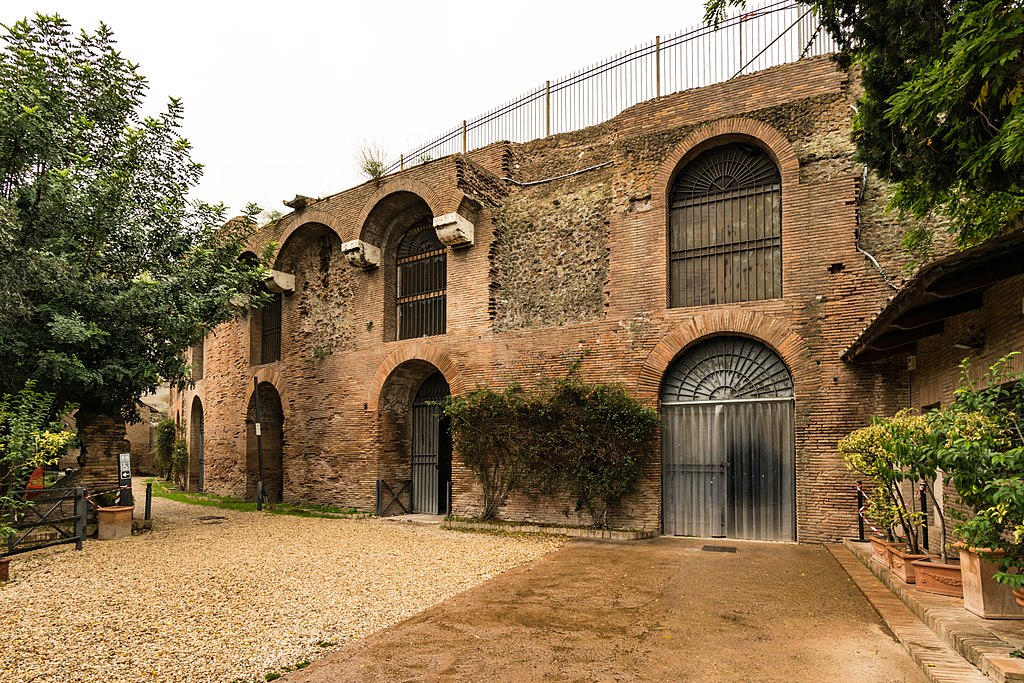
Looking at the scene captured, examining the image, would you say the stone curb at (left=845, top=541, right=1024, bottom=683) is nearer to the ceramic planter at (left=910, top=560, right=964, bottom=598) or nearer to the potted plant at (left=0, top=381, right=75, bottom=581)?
the ceramic planter at (left=910, top=560, right=964, bottom=598)

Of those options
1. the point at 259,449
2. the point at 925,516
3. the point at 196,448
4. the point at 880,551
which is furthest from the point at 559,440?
the point at 196,448

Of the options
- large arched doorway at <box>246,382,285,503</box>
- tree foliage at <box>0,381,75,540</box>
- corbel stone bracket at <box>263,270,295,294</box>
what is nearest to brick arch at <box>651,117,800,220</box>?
tree foliage at <box>0,381,75,540</box>

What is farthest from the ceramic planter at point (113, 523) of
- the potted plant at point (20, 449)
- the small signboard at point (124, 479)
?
the potted plant at point (20, 449)

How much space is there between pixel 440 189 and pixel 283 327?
6603 mm

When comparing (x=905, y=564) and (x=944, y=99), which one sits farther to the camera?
(x=905, y=564)

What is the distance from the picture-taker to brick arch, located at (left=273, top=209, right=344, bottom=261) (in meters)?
15.9

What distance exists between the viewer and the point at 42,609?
6629 mm

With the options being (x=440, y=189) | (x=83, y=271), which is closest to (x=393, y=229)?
(x=440, y=189)

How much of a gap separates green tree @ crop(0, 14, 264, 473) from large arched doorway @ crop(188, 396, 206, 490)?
10943mm

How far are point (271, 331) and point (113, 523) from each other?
8128mm

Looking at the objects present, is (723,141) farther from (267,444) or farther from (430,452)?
(267,444)

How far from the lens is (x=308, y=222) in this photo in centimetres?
1653

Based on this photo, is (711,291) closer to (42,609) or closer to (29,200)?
(42,609)

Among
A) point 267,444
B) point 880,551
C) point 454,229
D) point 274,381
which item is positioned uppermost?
point 454,229
